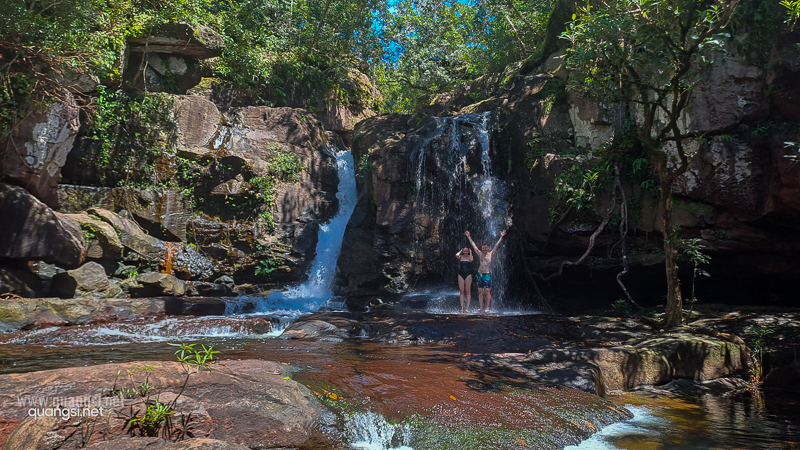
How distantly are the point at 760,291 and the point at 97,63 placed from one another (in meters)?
17.0

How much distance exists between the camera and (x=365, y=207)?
1526 cm

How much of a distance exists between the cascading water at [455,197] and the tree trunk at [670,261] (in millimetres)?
4711

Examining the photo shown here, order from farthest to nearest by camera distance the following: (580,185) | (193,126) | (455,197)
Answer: (193,126)
(455,197)
(580,185)

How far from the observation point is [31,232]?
9.94 meters

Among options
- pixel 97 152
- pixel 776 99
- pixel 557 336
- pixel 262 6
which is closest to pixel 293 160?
pixel 97 152

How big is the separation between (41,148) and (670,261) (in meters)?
13.5

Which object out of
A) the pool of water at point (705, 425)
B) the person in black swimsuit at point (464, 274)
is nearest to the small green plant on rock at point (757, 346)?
the pool of water at point (705, 425)

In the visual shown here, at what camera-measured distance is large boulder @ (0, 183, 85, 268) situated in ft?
32.1

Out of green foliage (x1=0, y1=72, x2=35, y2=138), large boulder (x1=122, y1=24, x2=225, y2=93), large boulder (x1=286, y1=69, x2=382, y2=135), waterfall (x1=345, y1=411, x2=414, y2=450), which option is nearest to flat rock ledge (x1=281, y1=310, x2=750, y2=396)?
waterfall (x1=345, y1=411, x2=414, y2=450)

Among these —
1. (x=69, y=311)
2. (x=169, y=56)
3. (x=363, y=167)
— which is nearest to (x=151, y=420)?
(x=69, y=311)

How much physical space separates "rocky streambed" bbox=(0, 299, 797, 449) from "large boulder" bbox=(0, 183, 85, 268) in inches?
85.3

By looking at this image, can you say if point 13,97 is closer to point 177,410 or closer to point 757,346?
point 177,410

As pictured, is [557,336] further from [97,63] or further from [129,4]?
[129,4]

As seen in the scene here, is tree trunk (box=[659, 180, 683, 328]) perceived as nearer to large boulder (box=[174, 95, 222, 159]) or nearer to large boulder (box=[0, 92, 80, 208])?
large boulder (box=[174, 95, 222, 159])
